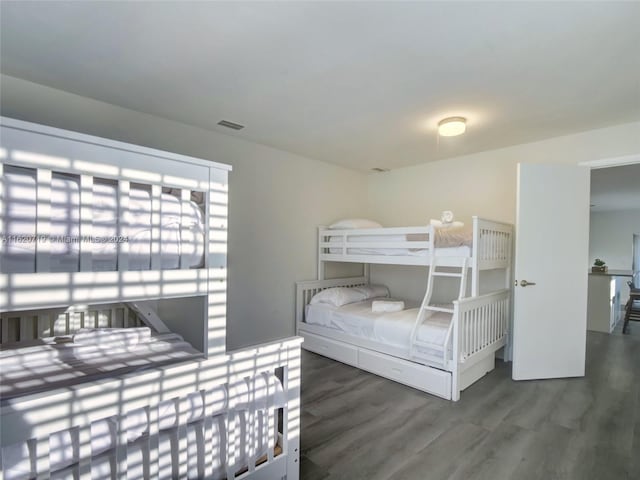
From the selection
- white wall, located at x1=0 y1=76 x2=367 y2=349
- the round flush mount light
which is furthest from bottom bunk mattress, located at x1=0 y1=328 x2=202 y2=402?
the round flush mount light

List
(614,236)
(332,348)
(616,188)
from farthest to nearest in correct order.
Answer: (614,236) → (616,188) → (332,348)

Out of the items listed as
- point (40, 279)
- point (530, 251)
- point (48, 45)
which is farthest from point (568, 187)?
point (48, 45)

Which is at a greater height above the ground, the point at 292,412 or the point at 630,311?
the point at 292,412

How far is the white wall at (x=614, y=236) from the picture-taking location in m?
7.16

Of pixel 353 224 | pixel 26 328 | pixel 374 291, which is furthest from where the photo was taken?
pixel 374 291

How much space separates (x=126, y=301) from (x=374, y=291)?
337 centimetres

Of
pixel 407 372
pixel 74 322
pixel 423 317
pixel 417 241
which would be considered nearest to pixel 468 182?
pixel 417 241

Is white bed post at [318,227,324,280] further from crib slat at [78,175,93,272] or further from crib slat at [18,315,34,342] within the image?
crib slat at [78,175,93,272]

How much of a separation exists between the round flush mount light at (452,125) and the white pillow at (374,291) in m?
2.09

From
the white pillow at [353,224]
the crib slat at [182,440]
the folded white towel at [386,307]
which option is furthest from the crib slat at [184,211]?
the white pillow at [353,224]

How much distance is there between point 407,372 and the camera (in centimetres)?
277

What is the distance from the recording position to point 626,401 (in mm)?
2547

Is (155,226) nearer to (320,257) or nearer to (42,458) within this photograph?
(42,458)

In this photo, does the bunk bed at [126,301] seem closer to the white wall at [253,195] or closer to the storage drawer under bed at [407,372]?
the storage drawer under bed at [407,372]
